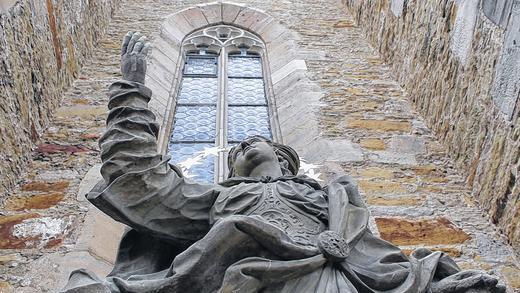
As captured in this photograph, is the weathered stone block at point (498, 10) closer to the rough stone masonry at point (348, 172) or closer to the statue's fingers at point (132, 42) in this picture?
the rough stone masonry at point (348, 172)

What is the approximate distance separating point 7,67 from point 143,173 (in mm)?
2196

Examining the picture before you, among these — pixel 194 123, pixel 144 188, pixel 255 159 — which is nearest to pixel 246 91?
pixel 194 123

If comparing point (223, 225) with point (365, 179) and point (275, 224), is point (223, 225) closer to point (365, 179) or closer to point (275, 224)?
point (275, 224)

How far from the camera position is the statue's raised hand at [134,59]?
315 centimetres

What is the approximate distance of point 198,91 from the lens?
7.00 m

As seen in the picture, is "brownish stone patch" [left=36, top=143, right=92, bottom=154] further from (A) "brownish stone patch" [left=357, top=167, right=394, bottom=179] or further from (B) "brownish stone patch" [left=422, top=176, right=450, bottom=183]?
(B) "brownish stone patch" [left=422, top=176, right=450, bottom=183]

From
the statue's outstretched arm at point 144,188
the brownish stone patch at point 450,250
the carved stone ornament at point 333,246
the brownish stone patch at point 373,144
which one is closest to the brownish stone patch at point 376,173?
the brownish stone patch at point 373,144

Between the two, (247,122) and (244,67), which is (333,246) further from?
(244,67)

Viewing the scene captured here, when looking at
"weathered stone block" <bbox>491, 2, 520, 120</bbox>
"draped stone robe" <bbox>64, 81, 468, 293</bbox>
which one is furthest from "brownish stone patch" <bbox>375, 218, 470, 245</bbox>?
"draped stone robe" <bbox>64, 81, 468, 293</bbox>

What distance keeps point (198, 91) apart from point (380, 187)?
2.58 metres

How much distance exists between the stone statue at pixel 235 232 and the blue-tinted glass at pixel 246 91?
11.9 feet

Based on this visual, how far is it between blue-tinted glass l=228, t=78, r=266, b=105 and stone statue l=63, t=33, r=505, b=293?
3.62m

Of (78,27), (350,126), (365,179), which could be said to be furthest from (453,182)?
(78,27)

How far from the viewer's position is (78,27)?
6.46 metres
